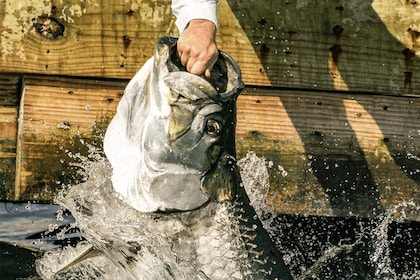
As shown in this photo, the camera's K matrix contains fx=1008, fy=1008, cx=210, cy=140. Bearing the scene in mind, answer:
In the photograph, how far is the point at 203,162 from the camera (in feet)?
11.2

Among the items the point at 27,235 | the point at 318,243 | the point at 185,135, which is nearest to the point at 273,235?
the point at 318,243

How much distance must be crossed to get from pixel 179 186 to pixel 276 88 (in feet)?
5.05

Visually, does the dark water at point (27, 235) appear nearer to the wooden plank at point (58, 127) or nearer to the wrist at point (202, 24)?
the wooden plank at point (58, 127)

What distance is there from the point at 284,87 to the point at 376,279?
101 cm

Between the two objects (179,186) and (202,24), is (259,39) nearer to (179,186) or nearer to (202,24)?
(202,24)

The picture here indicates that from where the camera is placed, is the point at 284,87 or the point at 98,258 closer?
the point at 98,258

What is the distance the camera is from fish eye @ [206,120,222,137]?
3354 mm

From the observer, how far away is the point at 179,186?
3.43 meters

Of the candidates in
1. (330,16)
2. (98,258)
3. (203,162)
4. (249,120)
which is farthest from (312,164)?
(203,162)

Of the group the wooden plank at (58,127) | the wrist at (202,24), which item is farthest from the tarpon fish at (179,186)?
the wooden plank at (58,127)

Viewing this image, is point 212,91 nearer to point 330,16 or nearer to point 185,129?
point 185,129

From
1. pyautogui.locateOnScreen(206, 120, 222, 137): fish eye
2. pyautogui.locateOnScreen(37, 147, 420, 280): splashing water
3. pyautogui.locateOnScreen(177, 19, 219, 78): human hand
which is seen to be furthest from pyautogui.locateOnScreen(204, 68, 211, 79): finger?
pyautogui.locateOnScreen(37, 147, 420, 280): splashing water

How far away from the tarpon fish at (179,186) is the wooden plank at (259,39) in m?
0.90

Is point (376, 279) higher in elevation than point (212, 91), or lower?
lower
